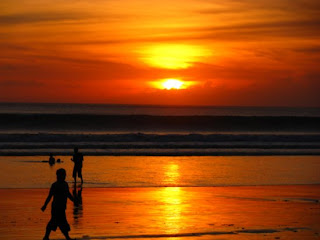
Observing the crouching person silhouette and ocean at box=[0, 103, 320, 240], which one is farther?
ocean at box=[0, 103, 320, 240]

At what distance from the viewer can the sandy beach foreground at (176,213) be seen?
13.8 meters

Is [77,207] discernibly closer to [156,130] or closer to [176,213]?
[176,213]

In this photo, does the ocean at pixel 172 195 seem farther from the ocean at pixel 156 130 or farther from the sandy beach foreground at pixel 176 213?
the ocean at pixel 156 130

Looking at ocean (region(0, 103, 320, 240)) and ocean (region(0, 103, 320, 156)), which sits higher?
ocean (region(0, 103, 320, 156))

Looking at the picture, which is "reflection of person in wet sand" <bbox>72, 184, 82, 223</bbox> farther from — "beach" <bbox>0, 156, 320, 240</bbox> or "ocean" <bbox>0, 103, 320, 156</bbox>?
"ocean" <bbox>0, 103, 320, 156</bbox>

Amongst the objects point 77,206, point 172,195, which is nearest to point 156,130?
point 172,195

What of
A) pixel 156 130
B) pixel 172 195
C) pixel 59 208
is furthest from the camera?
pixel 156 130

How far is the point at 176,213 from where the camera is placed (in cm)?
1634

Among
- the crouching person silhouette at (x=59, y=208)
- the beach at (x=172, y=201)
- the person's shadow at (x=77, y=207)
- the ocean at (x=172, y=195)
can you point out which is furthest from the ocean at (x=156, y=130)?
the crouching person silhouette at (x=59, y=208)

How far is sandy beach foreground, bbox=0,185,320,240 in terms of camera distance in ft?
45.3

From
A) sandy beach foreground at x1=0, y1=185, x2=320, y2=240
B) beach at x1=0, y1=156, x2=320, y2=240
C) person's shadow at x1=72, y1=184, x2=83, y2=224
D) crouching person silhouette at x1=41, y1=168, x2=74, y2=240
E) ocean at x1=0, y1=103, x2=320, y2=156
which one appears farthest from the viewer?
ocean at x1=0, y1=103, x2=320, y2=156

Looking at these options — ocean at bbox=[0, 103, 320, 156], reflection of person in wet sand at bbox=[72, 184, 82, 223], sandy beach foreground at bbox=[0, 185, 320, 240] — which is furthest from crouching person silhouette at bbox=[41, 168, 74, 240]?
ocean at bbox=[0, 103, 320, 156]

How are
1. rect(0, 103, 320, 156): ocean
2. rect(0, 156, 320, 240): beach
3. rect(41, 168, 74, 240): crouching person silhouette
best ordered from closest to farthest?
rect(41, 168, 74, 240): crouching person silhouette
rect(0, 156, 320, 240): beach
rect(0, 103, 320, 156): ocean

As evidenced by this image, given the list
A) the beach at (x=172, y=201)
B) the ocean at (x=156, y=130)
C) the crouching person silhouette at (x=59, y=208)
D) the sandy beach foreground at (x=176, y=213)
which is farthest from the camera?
the ocean at (x=156, y=130)
